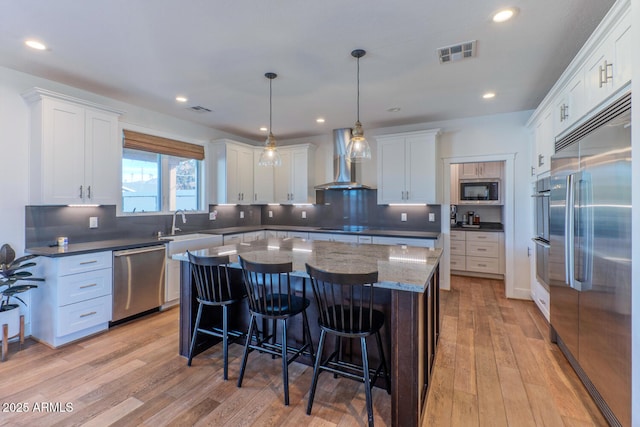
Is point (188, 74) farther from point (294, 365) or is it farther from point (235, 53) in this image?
point (294, 365)

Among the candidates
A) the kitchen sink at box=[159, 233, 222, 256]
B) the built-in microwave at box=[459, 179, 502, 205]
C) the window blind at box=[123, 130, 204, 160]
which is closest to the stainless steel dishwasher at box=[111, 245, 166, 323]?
the kitchen sink at box=[159, 233, 222, 256]

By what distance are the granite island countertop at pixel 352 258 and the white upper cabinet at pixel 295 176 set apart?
2.29 meters

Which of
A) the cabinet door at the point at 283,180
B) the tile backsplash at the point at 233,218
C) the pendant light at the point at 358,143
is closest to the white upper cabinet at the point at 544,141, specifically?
the tile backsplash at the point at 233,218

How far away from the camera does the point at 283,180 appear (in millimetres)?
5621

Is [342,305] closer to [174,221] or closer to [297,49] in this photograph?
[297,49]

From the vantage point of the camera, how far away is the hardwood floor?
73.4 inches

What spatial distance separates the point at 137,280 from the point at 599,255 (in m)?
4.09

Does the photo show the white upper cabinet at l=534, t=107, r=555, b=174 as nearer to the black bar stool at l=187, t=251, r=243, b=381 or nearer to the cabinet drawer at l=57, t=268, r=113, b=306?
the black bar stool at l=187, t=251, r=243, b=381

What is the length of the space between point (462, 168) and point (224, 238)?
459cm

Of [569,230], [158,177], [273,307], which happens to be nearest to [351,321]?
[273,307]

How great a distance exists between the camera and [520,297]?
4184 mm

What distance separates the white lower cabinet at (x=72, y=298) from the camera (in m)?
2.77

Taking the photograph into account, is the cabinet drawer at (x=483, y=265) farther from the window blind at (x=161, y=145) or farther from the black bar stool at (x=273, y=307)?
the window blind at (x=161, y=145)

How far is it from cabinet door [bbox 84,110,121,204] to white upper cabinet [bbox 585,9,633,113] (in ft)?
14.4
